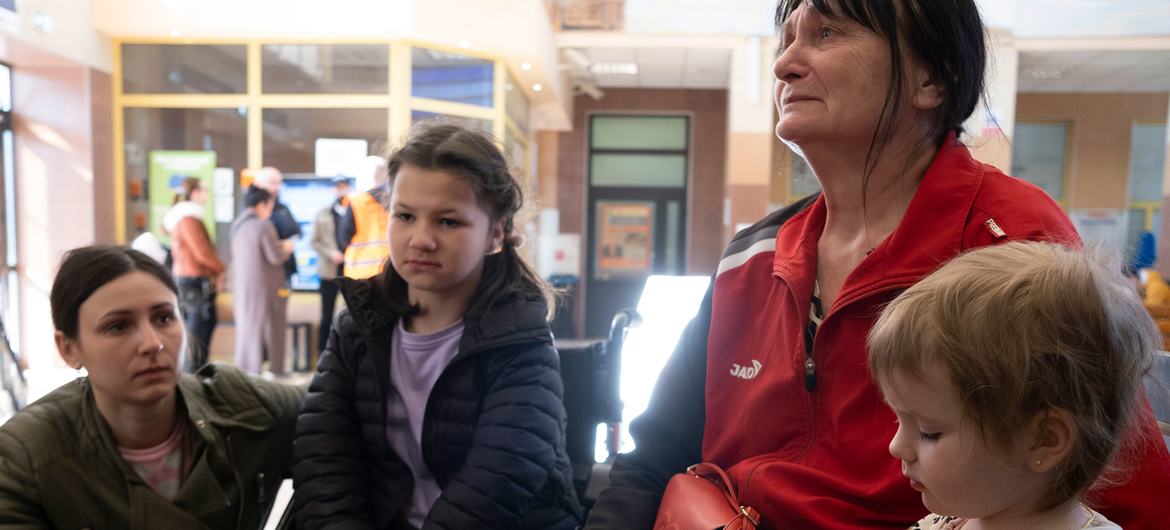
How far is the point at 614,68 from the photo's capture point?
1005 cm

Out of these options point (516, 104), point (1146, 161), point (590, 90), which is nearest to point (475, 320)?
point (516, 104)

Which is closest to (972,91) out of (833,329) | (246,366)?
(833,329)

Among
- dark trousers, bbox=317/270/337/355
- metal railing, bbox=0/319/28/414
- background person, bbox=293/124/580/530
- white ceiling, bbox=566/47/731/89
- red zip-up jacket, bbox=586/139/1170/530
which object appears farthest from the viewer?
white ceiling, bbox=566/47/731/89

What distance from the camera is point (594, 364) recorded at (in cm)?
200

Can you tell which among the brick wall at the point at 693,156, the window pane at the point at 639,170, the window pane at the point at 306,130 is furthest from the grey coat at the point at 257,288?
the window pane at the point at 639,170

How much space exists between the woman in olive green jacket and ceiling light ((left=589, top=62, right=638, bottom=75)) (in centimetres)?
864

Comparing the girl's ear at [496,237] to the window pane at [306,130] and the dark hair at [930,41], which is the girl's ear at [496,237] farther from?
the window pane at [306,130]

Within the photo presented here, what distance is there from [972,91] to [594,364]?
1218 millimetres

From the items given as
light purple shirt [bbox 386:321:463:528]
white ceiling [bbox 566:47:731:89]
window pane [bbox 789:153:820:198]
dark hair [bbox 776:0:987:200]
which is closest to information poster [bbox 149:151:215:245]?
white ceiling [bbox 566:47:731:89]

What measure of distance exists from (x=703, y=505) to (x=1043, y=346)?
1.55ft

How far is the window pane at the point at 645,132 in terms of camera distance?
1166cm

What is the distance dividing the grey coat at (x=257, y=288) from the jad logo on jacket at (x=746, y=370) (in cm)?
469

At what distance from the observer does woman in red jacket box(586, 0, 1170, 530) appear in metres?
0.93

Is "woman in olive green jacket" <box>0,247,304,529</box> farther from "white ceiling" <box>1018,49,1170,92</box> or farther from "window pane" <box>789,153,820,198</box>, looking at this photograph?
"white ceiling" <box>1018,49,1170,92</box>
